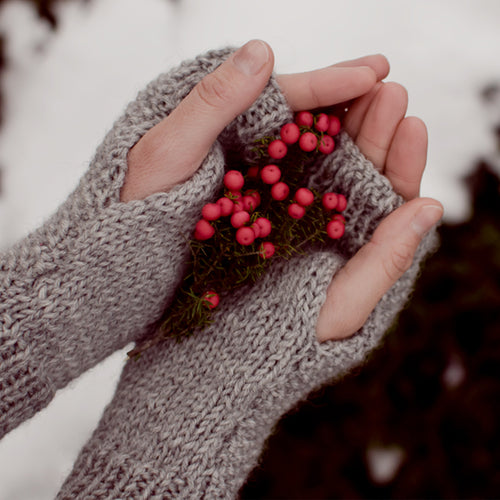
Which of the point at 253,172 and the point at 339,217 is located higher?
the point at 253,172

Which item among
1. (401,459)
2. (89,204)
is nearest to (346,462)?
(401,459)

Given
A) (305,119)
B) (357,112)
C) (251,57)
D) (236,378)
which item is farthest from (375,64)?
(236,378)

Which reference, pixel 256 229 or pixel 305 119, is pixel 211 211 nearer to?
pixel 256 229

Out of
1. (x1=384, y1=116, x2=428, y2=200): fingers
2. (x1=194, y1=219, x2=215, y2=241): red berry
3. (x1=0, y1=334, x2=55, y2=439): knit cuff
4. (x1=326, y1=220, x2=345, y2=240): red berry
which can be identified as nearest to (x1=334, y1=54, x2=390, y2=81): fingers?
(x1=384, y1=116, x2=428, y2=200): fingers

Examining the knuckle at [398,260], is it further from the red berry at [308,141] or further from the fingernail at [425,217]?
the red berry at [308,141]

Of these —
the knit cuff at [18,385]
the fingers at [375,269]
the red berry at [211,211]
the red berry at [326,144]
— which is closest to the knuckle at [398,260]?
the fingers at [375,269]

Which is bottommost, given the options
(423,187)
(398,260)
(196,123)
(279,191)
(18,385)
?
(423,187)

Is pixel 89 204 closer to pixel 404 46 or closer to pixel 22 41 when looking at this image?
pixel 22 41

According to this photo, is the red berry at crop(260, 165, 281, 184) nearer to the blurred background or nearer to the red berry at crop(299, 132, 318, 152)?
the red berry at crop(299, 132, 318, 152)
